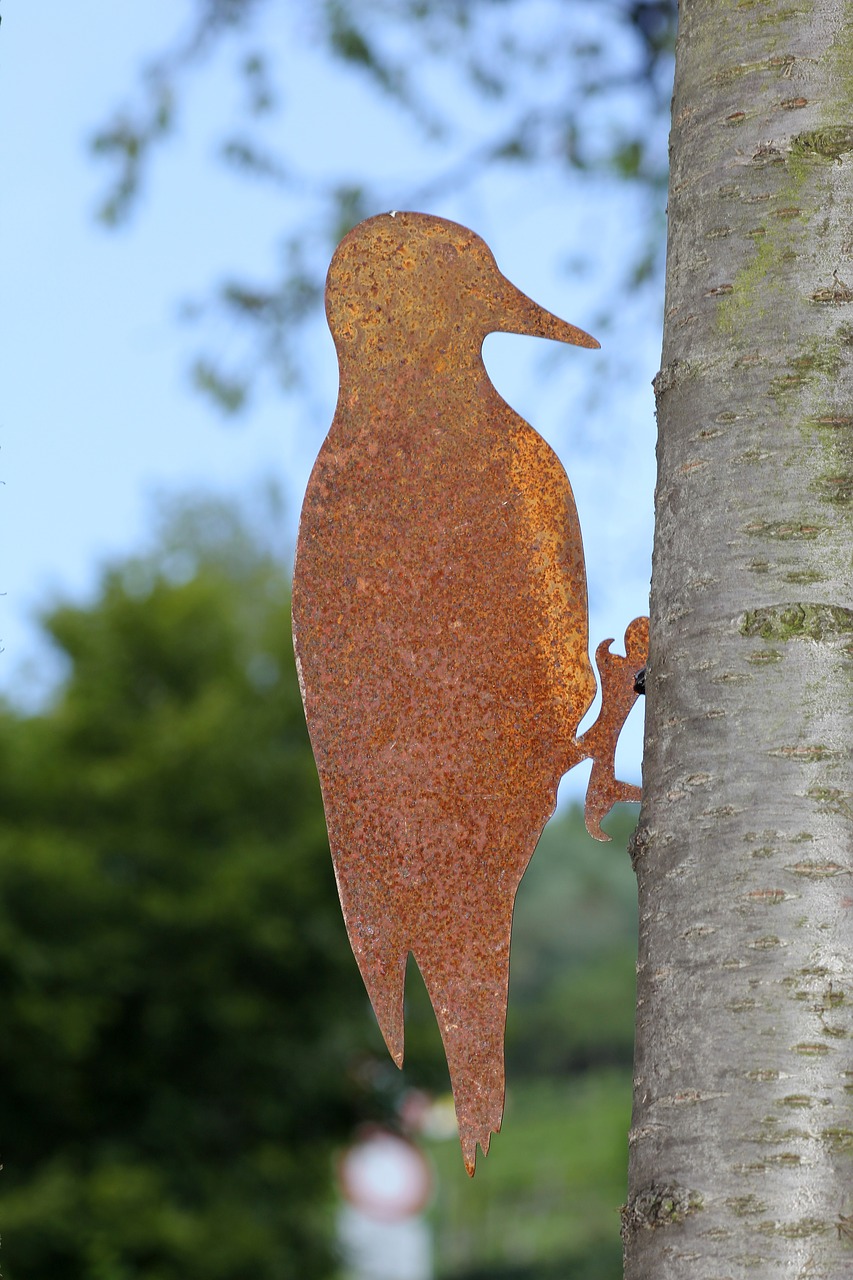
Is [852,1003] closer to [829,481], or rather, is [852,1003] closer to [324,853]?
[829,481]

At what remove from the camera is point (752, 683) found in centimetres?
86

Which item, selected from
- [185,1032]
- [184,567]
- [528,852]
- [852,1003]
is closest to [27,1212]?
[185,1032]

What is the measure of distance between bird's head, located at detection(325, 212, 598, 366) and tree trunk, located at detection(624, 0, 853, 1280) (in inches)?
8.7

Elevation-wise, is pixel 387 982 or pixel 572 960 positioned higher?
pixel 572 960

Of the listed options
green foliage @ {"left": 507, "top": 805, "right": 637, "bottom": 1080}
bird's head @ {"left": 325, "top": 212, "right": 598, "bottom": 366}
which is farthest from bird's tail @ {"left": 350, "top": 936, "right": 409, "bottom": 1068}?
green foliage @ {"left": 507, "top": 805, "right": 637, "bottom": 1080}

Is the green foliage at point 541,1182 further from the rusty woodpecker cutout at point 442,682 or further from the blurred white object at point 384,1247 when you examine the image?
the rusty woodpecker cutout at point 442,682

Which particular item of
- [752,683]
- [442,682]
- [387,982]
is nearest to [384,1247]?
[387,982]

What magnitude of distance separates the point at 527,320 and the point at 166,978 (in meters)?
4.28

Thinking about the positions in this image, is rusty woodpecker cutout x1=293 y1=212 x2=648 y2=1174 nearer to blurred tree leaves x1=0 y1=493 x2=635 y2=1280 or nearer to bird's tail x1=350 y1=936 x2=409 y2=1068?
bird's tail x1=350 y1=936 x2=409 y2=1068

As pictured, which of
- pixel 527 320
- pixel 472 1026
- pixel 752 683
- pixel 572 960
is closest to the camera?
pixel 752 683

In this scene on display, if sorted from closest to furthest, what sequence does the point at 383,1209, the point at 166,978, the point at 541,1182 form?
the point at 166,978 → the point at 383,1209 → the point at 541,1182

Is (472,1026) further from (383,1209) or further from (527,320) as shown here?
(383,1209)

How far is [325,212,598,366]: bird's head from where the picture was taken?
1152 mm

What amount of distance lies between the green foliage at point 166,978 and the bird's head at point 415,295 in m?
3.99
